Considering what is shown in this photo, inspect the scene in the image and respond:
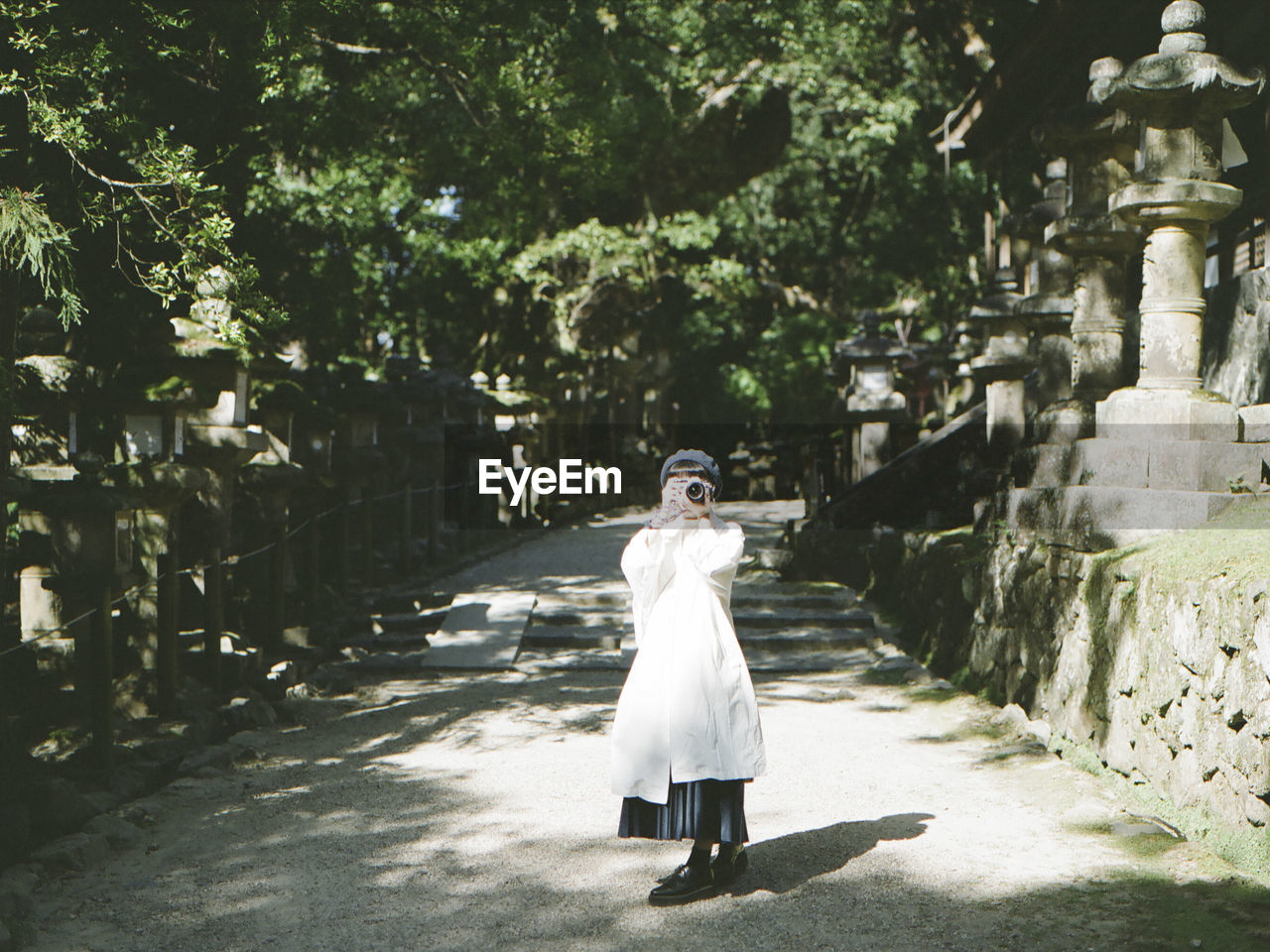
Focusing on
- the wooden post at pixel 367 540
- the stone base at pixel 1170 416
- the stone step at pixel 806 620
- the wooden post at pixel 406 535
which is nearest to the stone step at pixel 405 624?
the wooden post at pixel 367 540

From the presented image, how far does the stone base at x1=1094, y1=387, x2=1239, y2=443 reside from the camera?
20.2ft

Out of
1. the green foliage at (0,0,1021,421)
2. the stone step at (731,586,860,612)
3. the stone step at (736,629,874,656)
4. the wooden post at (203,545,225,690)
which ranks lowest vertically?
the stone step at (736,629,874,656)

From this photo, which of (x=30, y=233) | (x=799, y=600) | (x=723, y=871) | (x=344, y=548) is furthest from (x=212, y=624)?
(x=799, y=600)

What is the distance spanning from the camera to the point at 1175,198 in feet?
20.9

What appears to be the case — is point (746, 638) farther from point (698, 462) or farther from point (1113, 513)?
point (698, 462)

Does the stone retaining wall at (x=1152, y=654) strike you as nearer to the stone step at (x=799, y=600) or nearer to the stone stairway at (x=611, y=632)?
the stone stairway at (x=611, y=632)

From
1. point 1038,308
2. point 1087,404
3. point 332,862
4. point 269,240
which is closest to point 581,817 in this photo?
point 332,862

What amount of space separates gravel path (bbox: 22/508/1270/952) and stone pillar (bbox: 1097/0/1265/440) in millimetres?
1964

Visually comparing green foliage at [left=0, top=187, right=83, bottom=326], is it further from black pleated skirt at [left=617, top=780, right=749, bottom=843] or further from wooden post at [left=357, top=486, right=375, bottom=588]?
wooden post at [left=357, top=486, right=375, bottom=588]

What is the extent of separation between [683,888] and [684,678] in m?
0.74

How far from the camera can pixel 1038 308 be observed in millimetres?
9383

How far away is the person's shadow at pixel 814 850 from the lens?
461 centimetres

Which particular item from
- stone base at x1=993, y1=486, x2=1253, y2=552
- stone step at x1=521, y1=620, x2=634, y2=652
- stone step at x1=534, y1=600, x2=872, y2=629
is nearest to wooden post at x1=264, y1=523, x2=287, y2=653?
stone step at x1=521, y1=620, x2=634, y2=652

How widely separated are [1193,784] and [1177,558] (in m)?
0.97
